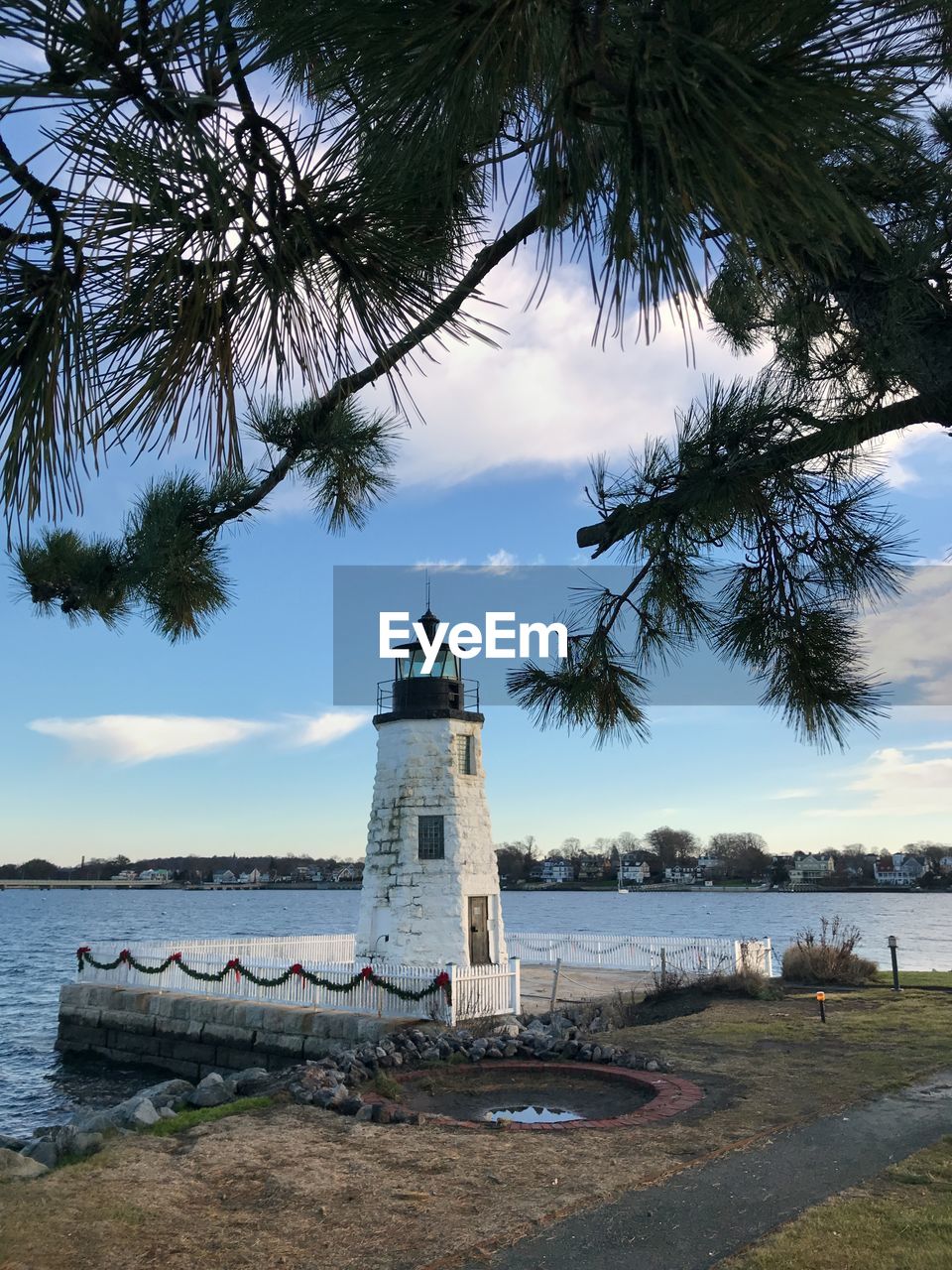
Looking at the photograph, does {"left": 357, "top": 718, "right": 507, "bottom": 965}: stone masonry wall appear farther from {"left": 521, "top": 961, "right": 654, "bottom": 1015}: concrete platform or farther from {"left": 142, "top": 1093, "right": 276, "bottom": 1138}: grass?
{"left": 142, "top": 1093, "right": 276, "bottom": 1138}: grass

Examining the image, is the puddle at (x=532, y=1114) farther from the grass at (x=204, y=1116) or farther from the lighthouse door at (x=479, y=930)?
the lighthouse door at (x=479, y=930)

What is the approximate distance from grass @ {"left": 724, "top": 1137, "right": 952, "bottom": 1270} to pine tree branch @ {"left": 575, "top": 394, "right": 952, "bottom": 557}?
147 inches

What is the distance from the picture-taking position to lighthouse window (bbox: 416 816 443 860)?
765 inches

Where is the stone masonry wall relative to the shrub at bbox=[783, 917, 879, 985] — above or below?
above

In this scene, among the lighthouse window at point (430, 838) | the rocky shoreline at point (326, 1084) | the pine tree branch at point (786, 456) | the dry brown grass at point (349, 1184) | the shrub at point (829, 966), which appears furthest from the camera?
the lighthouse window at point (430, 838)

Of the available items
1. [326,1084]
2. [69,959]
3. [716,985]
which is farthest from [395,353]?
[69,959]

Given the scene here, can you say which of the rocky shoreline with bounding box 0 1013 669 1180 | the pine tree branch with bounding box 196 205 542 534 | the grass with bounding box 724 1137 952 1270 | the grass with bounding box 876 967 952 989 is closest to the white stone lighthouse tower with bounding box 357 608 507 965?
the rocky shoreline with bounding box 0 1013 669 1180

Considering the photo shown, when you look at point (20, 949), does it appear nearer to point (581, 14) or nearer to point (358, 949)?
point (358, 949)

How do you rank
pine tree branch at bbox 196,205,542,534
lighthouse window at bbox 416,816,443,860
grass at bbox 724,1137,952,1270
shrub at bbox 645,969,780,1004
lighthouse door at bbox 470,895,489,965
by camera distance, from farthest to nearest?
1. lighthouse door at bbox 470,895,489,965
2. lighthouse window at bbox 416,816,443,860
3. shrub at bbox 645,969,780,1004
4. grass at bbox 724,1137,952,1270
5. pine tree branch at bbox 196,205,542,534

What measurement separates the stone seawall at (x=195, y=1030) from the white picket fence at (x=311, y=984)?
1.06 feet

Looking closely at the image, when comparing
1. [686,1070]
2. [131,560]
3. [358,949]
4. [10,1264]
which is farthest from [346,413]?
[358,949]

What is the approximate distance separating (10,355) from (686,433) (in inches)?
137

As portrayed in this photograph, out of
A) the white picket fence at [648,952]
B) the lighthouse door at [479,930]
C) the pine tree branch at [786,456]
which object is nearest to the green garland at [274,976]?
the lighthouse door at [479,930]

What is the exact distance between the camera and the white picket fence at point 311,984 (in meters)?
16.8
